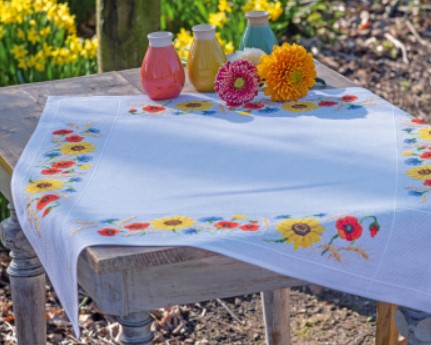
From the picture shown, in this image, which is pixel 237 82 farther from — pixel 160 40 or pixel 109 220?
pixel 109 220

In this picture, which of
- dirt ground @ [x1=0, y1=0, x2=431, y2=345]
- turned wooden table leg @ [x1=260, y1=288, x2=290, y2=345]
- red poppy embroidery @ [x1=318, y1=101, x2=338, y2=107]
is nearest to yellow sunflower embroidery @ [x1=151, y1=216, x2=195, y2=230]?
red poppy embroidery @ [x1=318, y1=101, x2=338, y2=107]

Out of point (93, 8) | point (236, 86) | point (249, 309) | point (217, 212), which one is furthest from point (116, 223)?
point (93, 8)

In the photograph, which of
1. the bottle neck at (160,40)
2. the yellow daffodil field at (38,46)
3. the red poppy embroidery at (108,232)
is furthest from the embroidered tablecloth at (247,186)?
the yellow daffodil field at (38,46)

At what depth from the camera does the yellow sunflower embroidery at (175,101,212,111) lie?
2.59m

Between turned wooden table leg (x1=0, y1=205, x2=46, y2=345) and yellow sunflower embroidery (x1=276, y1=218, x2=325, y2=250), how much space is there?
2.73 ft

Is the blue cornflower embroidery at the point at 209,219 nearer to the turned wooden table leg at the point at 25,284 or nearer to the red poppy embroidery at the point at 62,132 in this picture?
the red poppy embroidery at the point at 62,132

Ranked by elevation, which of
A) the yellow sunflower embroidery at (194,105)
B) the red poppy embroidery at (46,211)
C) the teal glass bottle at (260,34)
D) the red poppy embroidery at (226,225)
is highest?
the teal glass bottle at (260,34)

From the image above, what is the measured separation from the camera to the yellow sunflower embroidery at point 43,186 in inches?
83.8

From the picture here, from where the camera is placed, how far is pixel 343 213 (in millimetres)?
1964

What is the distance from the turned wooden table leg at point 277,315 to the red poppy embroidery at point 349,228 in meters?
1.06

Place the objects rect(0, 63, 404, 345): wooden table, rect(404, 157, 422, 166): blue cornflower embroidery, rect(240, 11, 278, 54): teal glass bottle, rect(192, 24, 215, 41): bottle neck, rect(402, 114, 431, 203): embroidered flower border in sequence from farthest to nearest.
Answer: rect(240, 11, 278, 54): teal glass bottle, rect(192, 24, 215, 41): bottle neck, rect(404, 157, 422, 166): blue cornflower embroidery, rect(402, 114, 431, 203): embroidered flower border, rect(0, 63, 404, 345): wooden table

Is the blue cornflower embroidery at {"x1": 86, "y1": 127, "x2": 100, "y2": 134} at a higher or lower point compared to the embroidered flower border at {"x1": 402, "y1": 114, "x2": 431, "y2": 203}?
lower

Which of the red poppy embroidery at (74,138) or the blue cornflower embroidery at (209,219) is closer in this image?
the blue cornflower embroidery at (209,219)

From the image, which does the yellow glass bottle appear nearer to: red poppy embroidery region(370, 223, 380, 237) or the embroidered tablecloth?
the embroidered tablecloth
